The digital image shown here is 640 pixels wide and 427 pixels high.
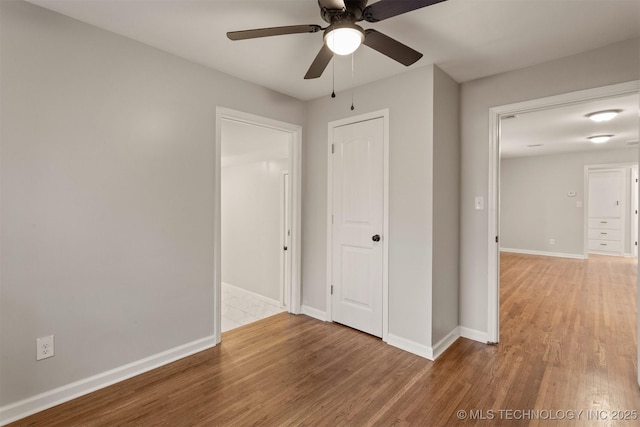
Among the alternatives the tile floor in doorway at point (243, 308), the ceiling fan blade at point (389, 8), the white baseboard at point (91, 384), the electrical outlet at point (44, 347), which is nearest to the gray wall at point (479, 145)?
the ceiling fan blade at point (389, 8)

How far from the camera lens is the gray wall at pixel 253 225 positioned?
15.6 ft

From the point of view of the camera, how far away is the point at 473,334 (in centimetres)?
298

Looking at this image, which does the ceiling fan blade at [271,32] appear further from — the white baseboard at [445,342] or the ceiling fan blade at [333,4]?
the white baseboard at [445,342]

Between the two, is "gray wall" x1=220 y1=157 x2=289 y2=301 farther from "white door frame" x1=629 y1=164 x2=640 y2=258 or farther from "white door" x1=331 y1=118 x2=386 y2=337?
"white door frame" x1=629 y1=164 x2=640 y2=258

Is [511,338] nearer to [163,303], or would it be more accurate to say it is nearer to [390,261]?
[390,261]

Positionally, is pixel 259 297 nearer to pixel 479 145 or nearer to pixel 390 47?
pixel 479 145

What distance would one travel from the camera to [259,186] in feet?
16.7

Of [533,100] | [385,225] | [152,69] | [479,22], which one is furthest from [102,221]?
[533,100]

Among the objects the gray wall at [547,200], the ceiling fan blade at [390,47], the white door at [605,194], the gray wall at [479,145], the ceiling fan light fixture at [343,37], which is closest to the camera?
the ceiling fan light fixture at [343,37]

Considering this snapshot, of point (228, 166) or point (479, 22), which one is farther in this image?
point (228, 166)

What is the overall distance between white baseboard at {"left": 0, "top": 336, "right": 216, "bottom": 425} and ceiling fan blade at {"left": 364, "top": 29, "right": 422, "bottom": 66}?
2670 mm

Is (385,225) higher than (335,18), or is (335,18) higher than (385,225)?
(335,18)

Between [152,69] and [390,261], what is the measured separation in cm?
256

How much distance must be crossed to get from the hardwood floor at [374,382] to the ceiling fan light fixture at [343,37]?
7.01 ft
